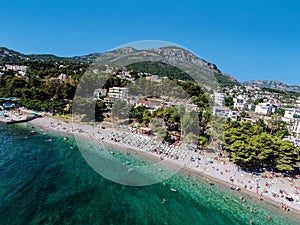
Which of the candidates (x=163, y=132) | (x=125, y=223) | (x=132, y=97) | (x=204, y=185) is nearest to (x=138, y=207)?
(x=125, y=223)

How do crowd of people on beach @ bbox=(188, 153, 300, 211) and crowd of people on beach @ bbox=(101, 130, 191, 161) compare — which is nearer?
crowd of people on beach @ bbox=(188, 153, 300, 211)

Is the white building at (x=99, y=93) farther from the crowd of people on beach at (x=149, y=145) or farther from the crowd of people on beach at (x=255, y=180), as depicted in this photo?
the crowd of people on beach at (x=255, y=180)

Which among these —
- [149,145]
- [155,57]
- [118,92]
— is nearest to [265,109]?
[118,92]

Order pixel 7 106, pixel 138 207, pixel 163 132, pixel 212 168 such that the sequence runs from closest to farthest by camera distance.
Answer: pixel 138 207, pixel 212 168, pixel 163 132, pixel 7 106

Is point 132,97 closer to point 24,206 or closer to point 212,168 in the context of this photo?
point 212,168

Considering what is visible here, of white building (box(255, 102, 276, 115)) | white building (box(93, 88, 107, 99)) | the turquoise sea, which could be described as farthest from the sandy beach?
white building (box(255, 102, 276, 115))

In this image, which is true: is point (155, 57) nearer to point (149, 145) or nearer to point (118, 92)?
point (149, 145)

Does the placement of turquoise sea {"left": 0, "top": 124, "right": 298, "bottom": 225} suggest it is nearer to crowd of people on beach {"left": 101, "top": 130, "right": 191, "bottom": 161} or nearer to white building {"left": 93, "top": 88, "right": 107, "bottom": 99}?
crowd of people on beach {"left": 101, "top": 130, "right": 191, "bottom": 161}
